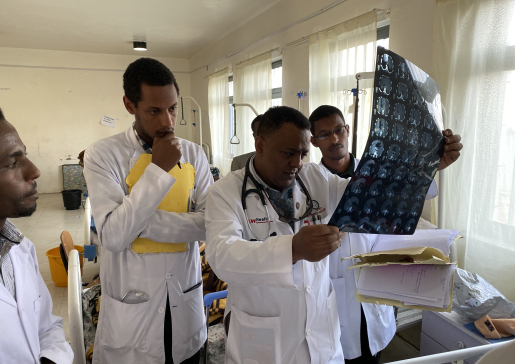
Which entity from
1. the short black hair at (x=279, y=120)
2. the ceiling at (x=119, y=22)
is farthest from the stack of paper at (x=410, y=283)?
the ceiling at (x=119, y=22)

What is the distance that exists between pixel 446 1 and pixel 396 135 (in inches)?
90.4

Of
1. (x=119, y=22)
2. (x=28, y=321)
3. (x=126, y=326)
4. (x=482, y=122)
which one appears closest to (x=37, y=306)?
(x=28, y=321)

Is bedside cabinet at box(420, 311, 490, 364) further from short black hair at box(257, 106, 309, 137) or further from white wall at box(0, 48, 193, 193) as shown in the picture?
white wall at box(0, 48, 193, 193)

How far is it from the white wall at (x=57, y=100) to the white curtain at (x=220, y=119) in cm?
294

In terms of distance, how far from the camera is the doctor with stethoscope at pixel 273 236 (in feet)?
3.32

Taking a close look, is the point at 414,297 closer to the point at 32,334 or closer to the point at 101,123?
the point at 32,334

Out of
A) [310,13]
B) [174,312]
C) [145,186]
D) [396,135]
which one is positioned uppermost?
[310,13]

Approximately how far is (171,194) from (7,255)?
1.70 ft

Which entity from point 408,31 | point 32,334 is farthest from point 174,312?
point 408,31

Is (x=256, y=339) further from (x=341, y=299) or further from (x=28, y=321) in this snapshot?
(x=28, y=321)

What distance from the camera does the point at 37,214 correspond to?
268 inches

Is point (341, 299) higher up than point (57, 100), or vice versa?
point (57, 100)

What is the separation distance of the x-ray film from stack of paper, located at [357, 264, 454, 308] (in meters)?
0.11

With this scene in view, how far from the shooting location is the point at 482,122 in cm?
233
